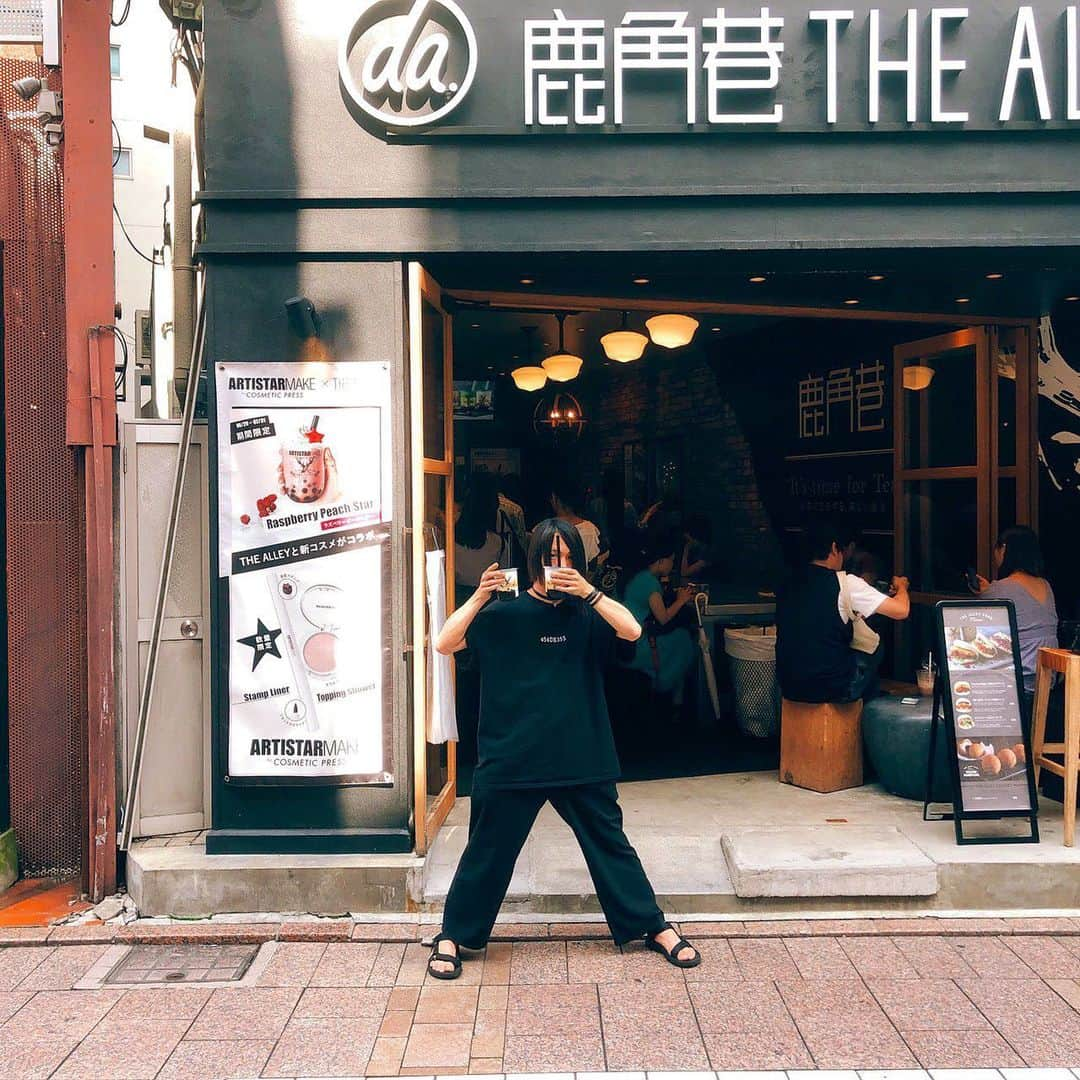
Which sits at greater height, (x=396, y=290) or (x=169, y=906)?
(x=396, y=290)

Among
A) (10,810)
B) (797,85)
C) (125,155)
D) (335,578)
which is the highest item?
(125,155)

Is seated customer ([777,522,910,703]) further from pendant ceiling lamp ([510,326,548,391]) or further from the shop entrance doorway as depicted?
A: pendant ceiling lamp ([510,326,548,391])

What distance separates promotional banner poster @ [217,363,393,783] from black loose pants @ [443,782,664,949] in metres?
0.99

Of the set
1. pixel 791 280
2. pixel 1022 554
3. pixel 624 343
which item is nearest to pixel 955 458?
pixel 1022 554

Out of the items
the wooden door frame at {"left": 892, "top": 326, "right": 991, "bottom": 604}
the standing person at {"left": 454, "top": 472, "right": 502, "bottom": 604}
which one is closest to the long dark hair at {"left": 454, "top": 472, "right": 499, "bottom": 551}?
the standing person at {"left": 454, "top": 472, "right": 502, "bottom": 604}

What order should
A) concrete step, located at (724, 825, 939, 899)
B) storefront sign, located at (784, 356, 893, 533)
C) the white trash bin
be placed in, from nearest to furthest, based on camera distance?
concrete step, located at (724, 825, 939, 899) → the white trash bin → storefront sign, located at (784, 356, 893, 533)

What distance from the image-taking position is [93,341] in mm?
5195

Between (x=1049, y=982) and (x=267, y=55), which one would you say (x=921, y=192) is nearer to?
(x=267, y=55)

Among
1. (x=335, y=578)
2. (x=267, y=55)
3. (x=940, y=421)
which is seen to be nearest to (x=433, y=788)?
(x=335, y=578)

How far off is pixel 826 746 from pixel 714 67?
12.6 ft

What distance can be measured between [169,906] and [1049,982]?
12.7 feet

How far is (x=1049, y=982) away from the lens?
428cm

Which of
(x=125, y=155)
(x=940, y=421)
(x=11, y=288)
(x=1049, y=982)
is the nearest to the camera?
(x=1049, y=982)

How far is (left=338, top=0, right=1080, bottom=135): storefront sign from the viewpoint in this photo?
5.17 m
